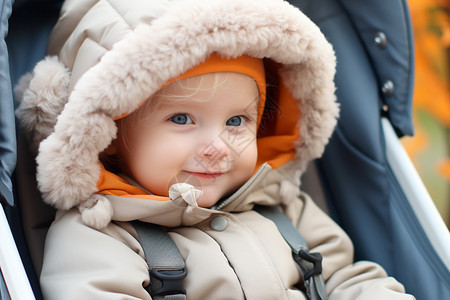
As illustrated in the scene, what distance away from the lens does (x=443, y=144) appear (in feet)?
10.2

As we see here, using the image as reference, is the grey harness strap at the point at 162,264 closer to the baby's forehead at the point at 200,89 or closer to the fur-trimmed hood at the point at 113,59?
the fur-trimmed hood at the point at 113,59

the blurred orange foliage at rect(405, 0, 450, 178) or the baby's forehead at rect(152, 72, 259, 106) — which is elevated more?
the baby's forehead at rect(152, 72, 259, 106)

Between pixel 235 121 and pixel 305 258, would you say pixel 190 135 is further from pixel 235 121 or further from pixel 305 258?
pixel 305 258

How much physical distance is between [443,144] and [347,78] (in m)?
1.88

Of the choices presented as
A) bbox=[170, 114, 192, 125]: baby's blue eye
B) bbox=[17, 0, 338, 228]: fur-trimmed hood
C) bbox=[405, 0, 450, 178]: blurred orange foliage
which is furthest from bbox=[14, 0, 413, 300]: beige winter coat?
bbox=[405, 0, 450, 178]: blurred orange foliage

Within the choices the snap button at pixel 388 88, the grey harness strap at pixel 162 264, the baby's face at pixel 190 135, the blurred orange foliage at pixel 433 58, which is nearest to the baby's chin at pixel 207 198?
the baby's face at pixel 190 135

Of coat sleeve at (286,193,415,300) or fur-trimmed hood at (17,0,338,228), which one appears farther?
coat sleeve at (286,193,415,300)

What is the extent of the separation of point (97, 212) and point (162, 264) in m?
0.17

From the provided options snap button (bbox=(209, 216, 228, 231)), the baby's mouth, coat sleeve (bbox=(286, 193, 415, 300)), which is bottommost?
coat sleeve (bbox=(286, 193, 415, 300))

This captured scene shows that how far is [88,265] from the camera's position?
3.48 feet

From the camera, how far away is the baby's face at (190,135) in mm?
1154

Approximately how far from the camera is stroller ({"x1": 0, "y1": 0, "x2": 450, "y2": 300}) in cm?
127

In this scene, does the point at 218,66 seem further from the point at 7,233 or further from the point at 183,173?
the point at 7,233

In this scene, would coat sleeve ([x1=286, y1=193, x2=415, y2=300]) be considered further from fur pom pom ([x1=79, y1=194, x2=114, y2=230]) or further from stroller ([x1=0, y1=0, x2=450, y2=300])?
fur pom pom ([x1=79, y1=194, x2=114, y2=230])
